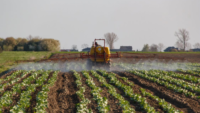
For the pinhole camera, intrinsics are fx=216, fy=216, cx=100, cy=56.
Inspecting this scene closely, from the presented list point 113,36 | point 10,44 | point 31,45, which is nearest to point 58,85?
point 31,45

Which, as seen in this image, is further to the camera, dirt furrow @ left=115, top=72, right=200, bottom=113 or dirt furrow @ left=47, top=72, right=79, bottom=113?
dirt furrow @ left=115, top=72, right=200, bottom=113

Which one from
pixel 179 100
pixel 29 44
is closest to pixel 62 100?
pixel 179 100

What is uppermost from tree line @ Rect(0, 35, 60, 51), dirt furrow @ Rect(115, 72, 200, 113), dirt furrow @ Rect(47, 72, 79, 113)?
tree line @ Rect(0, 35, 60, 51)

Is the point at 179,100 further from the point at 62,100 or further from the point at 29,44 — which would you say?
the point at 29,44

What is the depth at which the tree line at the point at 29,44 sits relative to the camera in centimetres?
5712

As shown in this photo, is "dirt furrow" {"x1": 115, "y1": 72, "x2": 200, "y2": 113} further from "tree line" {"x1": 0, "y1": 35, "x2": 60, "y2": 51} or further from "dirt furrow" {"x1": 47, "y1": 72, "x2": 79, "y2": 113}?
"tree line" {"x1": 0, "y1": 35, "x2": 60, "y2": 51}

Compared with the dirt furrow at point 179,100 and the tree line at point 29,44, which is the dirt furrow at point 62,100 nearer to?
the dirt furrow at point 179,100

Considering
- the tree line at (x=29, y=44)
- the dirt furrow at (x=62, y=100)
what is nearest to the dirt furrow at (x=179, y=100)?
the dirt furrow at (x=62, y=100)

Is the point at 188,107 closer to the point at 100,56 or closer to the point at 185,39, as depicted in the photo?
the point at 100,56

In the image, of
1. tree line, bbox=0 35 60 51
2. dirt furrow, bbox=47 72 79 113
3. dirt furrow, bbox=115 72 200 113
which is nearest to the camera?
dirt furrow, bbox=47 72 79 113

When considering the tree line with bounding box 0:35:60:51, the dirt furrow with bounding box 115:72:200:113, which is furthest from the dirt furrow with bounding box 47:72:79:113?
the tree line with bounding box 0:35:60:51

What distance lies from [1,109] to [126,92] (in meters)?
5.28

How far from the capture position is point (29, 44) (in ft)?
198

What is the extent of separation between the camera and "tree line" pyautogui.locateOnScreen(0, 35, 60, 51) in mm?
57125
